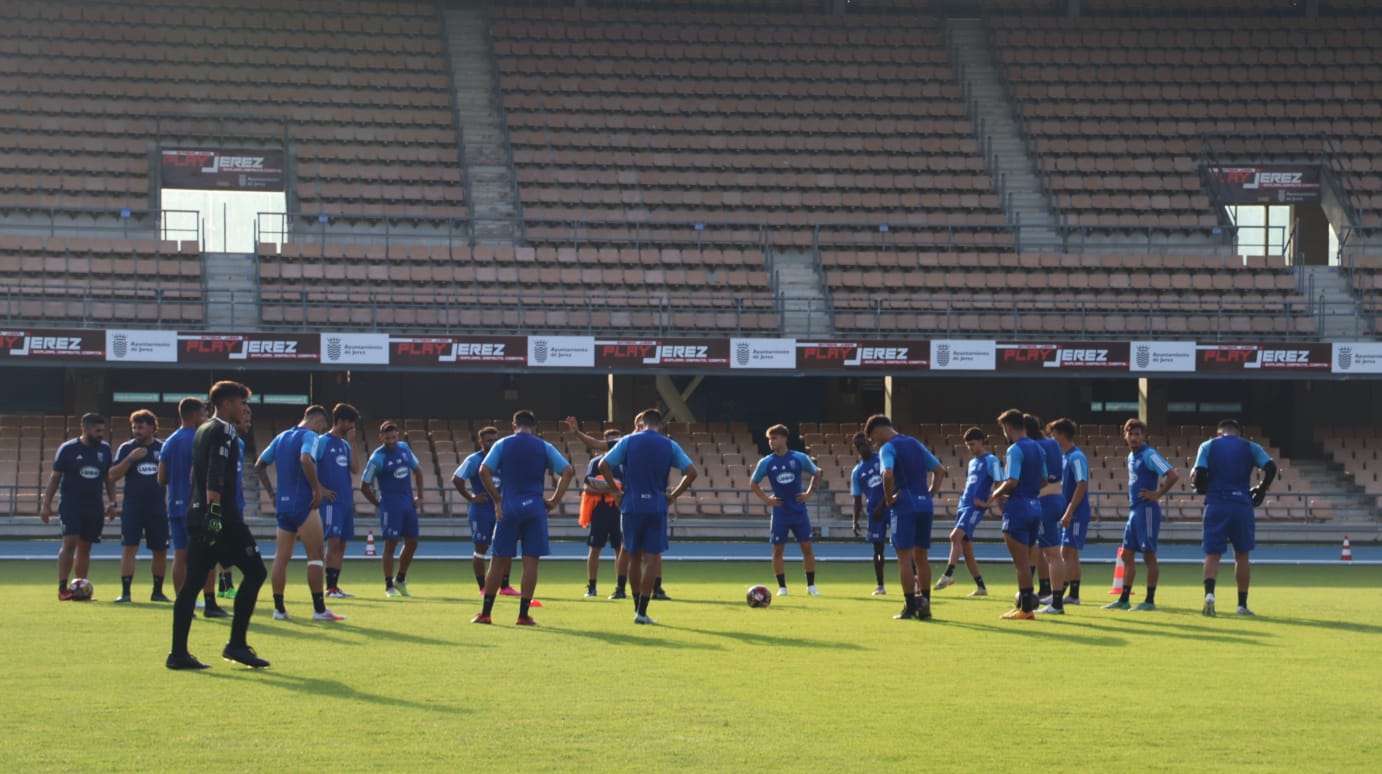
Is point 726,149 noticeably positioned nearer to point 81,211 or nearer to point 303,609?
point 81,211

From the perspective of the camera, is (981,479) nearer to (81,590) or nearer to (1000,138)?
(81,590)

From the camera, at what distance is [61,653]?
1170cm

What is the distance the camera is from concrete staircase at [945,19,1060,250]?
3772 centimetres

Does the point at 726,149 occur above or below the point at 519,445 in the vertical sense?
above

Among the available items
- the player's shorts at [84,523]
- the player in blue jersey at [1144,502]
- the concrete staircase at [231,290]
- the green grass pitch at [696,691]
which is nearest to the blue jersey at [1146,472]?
the player in blue jersey at [1144,502]

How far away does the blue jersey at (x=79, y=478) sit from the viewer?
16.8m

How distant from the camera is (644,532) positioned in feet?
47.8

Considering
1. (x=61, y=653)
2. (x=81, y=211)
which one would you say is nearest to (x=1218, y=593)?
(x=61, y=653)

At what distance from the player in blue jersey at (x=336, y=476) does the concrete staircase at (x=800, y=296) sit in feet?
54.8

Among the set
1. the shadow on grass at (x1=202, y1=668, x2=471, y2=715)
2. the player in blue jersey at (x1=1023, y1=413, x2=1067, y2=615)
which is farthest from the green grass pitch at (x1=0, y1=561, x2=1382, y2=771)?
the player in blue jersey at (x1=1023, y1=413, x2=1067, y2=615)

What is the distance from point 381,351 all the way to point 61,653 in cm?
1927

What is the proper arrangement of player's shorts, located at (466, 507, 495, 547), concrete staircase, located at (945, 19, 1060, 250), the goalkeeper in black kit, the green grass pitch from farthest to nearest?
concrete staircase, located at (945, 19, 1060, 250) < player's shorts, located at (466, 507, 495, 547) < the goalkeeper in black kit < the green grass pitch

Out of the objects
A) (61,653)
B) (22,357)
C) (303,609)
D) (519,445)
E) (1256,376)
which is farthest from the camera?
(1256,376)

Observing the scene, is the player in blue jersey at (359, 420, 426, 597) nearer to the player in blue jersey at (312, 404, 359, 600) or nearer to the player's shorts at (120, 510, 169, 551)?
the player in blue jersey at (312, 404, 359, 600)
